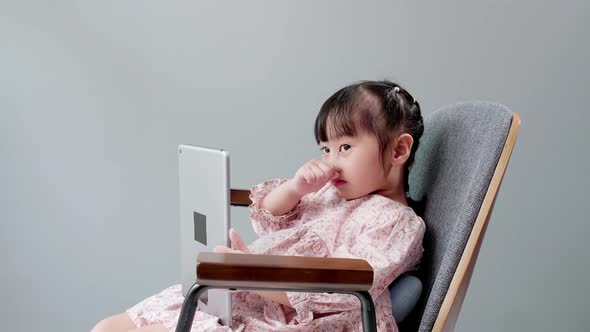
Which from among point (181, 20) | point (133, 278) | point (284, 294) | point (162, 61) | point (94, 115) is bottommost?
point (133, 278)

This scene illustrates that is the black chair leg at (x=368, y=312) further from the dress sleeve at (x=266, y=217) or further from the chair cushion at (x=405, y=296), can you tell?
the dress sleeve at (x=266, y=217)

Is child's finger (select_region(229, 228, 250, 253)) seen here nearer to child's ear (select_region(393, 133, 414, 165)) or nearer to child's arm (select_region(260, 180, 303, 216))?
child's arm (select_region(260, 180, 303, 216))

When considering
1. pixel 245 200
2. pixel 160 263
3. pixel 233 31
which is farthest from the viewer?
pixel 160 263

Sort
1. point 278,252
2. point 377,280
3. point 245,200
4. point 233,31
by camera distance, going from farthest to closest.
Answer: point 233,31
point 245,200
point 278,252
point 377,280

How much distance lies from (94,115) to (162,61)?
0.30 meters

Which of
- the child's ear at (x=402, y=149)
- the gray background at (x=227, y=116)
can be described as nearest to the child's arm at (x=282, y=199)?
the child's ear at (x=402, y=149)

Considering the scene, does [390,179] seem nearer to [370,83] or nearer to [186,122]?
[370,83]

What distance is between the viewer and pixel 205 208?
1.11 metres

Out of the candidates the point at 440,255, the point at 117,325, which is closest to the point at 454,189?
the point at 440,255

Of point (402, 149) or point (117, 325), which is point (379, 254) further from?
point (117, 325)

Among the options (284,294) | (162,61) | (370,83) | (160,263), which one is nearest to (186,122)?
(162,61)

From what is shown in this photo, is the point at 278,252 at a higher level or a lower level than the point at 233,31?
lower

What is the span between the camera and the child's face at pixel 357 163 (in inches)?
47.3

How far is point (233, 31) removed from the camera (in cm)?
205
